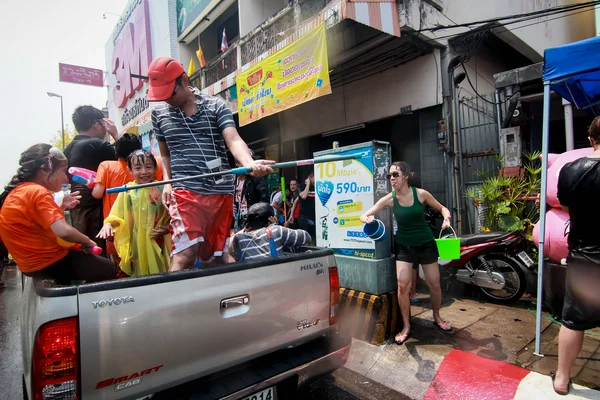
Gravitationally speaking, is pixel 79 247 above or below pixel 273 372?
above

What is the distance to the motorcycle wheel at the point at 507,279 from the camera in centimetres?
433

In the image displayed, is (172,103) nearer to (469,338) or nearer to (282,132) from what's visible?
(469,338)

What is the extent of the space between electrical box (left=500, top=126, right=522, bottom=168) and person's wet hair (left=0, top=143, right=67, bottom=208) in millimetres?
5857

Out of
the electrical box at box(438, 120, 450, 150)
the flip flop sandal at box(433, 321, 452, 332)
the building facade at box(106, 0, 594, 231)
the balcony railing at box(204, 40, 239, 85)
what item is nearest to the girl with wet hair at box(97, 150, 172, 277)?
the flip flop sandal at box(433, 321, 452, 332)

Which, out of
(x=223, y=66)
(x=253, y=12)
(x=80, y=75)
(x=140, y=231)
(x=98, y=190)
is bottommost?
(x=140, y=231)

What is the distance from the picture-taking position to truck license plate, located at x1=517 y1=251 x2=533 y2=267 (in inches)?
168

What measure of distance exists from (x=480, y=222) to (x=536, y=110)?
2.16 meters

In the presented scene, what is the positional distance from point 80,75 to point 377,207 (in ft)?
63.9

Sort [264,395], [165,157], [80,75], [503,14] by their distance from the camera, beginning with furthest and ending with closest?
[80,75] → [503,14] → [165,157] → [264,395]

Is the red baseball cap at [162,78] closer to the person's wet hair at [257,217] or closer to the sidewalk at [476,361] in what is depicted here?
the person's wet hair at [257,217]

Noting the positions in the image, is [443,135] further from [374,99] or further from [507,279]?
[507,279]

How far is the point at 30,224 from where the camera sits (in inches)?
91.0

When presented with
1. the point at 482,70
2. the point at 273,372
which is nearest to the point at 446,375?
the point at 273,372

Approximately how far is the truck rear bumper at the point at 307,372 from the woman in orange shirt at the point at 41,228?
1.53 m
